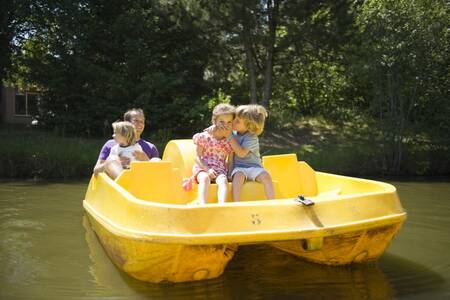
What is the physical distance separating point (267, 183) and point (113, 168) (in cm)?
177

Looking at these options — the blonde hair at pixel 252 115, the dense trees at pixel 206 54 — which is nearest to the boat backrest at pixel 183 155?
the blonde hair at pixel 252 115

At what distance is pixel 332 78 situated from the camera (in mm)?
21797

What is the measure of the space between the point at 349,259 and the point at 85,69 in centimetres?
1292

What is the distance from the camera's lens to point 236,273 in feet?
15.9

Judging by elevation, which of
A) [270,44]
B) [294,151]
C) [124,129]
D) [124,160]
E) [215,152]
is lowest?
[294,151]

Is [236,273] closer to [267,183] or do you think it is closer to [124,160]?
[267,183]

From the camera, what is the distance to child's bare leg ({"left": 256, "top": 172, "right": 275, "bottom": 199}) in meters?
4.96

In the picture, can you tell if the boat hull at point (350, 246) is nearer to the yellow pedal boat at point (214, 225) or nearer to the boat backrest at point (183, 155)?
the yellow pedal boat at point (214, 225)

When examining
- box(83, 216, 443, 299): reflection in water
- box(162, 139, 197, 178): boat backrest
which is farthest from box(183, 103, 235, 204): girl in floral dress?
box(83, 216, 443, 299): reflection in water

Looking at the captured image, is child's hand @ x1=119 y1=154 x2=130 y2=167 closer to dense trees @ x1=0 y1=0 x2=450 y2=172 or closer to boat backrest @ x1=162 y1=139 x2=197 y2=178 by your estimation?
boat backrest @ x1=162 y1=139 x2=197 y2=178

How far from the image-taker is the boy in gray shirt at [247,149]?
504 cm

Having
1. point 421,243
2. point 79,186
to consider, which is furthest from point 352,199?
point 79,186

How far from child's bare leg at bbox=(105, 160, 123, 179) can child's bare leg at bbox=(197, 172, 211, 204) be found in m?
1.13

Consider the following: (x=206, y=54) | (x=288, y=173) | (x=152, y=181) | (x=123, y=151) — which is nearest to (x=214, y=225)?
(x=152, y=181)
